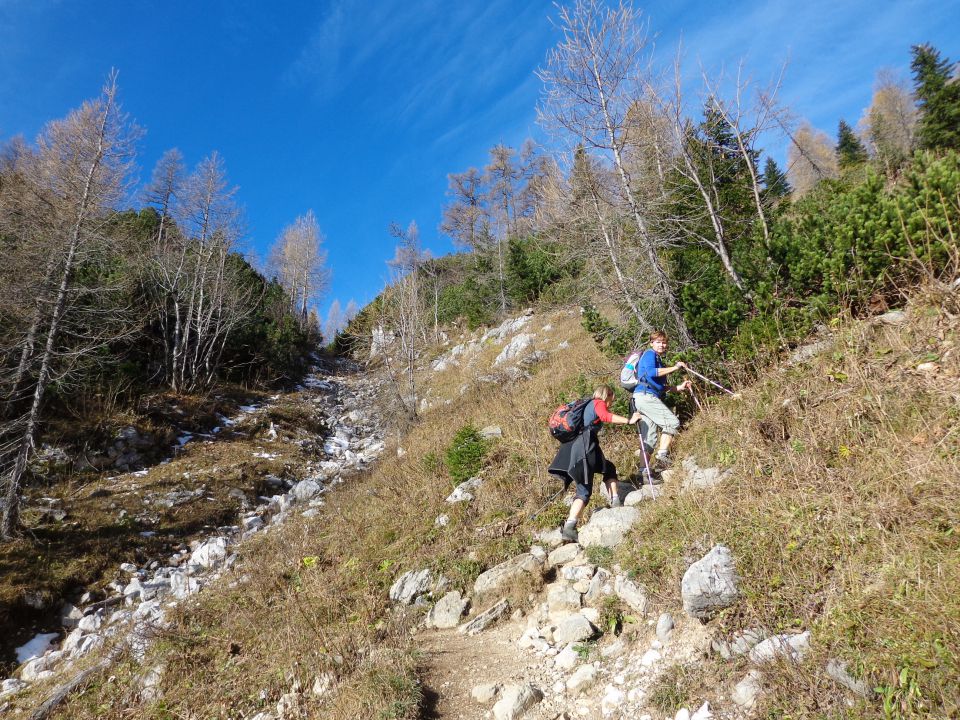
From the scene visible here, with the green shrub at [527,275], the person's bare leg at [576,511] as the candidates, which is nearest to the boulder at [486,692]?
the person's bare leg at [576,511]

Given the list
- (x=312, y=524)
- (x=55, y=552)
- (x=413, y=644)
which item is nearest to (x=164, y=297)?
(x=55, y=552)

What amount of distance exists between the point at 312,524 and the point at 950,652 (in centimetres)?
807

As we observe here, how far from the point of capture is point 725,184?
14078mm

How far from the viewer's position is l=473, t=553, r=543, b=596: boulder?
15.6 feet

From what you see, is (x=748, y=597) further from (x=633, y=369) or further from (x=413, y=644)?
(x=633, y=369)

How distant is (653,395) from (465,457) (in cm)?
351

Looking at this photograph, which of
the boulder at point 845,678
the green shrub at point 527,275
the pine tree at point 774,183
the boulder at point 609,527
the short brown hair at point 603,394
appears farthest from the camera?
the green shrub at point 527,275

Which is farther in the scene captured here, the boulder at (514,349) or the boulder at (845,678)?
the boulder at (514,349)

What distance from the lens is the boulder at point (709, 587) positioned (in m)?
3.19

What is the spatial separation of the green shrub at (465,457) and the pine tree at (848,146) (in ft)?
164

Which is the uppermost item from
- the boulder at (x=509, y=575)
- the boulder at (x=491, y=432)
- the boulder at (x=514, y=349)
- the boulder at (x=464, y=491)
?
the boulder at (x=514, y=349)

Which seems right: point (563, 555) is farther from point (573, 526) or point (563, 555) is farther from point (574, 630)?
point (574, 630)

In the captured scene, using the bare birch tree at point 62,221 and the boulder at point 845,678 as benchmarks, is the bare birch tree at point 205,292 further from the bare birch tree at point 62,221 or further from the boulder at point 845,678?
the boulder at point 845,678

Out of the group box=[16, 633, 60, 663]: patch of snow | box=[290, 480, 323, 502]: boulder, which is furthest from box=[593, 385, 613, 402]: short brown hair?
box=[16, 633, 60, 663]: patch of snow
